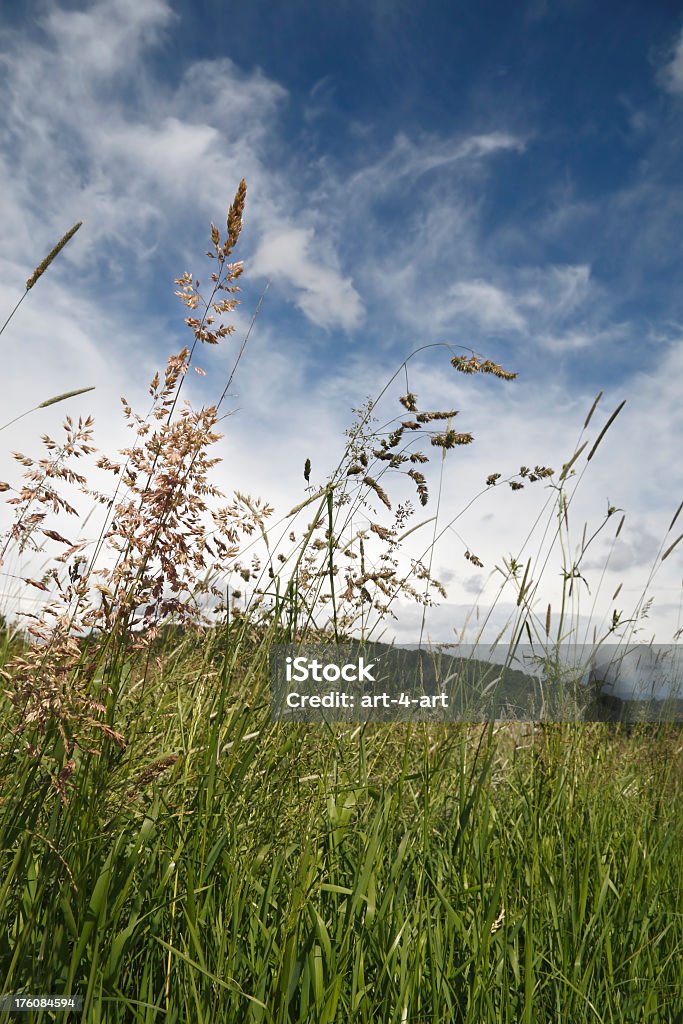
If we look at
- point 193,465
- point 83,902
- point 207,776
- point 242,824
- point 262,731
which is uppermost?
point 193,465

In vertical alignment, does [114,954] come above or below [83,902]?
below

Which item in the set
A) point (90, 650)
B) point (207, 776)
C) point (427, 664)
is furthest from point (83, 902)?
point (427, 664)

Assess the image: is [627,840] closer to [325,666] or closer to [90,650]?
[325,666]

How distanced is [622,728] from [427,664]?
378 cm

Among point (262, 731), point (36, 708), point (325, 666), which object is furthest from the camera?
point (325, 666)

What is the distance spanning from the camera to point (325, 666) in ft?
9.11
